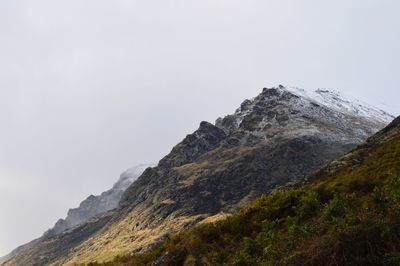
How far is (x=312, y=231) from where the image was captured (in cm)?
1997

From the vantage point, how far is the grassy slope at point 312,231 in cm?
1630

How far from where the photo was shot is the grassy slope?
53.5ft

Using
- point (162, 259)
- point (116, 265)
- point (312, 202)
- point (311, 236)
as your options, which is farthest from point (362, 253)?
point (116, 265)

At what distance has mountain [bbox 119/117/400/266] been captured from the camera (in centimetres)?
1630

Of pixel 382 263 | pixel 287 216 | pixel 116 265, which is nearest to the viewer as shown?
pixel 382 263

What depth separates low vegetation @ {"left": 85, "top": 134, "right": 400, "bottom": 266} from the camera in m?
16.3

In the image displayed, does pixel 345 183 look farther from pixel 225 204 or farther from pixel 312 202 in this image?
pixel 225 204

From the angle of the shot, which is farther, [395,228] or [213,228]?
[213,228]

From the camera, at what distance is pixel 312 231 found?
786 inches

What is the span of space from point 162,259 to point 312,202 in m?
9.38

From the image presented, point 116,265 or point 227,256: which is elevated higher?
point 116,265

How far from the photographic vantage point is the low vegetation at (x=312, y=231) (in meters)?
16.3

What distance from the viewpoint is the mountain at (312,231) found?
16297 mm

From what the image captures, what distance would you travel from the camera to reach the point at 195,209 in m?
196
